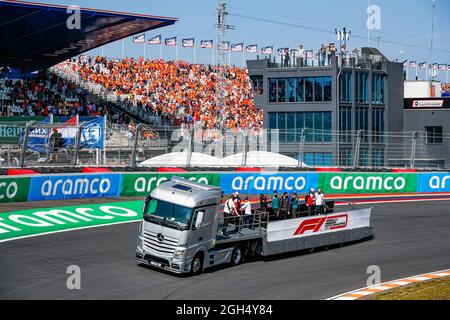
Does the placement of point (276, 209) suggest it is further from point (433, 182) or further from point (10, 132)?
point (433, 182)

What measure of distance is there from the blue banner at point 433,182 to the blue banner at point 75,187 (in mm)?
16421

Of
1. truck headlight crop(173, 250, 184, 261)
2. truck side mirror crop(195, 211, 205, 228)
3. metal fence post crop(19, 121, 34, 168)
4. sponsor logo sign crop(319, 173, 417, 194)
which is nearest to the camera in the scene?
truck headlight crop(173, 250, 184, 261)

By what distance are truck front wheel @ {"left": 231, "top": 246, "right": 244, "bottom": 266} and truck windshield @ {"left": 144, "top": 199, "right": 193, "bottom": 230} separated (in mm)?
2060

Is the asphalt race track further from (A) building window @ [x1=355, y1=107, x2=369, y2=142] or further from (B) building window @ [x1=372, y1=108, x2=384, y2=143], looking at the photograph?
(B) building window @ [x1=372, y1=108, x2=384, y2=143]

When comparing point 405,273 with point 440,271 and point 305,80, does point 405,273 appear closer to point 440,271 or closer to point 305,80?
point 440,271

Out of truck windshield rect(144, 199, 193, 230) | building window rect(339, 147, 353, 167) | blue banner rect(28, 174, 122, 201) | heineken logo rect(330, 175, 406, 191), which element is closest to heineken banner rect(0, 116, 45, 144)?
blue banner rect(28, 174, 122, 201)

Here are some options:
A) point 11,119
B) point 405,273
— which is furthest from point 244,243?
point 11,119

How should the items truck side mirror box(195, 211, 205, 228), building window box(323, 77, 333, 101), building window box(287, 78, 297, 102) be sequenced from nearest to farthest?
truck side mirror box(195, 211, 205, 228)
building window box(323, 77, 333, 101)
building window box(287, 78, 297, 102)

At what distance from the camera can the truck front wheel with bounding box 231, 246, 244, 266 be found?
19.4m

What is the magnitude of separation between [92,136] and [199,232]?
1295 cm

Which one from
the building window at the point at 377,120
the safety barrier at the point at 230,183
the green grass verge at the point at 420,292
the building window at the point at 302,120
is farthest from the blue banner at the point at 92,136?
the building window at the point at 377,120

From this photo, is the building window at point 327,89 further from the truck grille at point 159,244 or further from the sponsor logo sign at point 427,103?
the truck grille at point 159,244

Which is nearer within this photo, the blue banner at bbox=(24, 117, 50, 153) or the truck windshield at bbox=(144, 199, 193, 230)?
the truck windshield at bbox=(144, 199, 193, 230)

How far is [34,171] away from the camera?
27.7m
